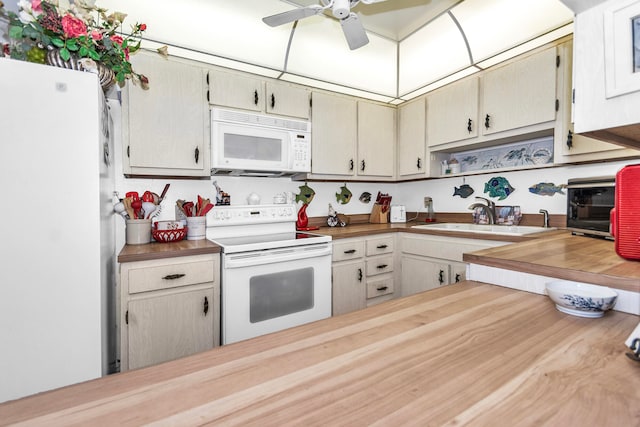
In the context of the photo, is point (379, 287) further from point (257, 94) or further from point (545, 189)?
point (257, 94)

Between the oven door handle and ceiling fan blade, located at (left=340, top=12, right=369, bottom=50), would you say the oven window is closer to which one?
the oven door handle

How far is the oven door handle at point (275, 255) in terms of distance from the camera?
1.87 m

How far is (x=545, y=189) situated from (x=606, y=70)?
1972 mm

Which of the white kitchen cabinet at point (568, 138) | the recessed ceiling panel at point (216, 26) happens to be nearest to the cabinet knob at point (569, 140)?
the white kitchen cabinet at point (568, 138)

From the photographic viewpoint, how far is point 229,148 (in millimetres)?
2260

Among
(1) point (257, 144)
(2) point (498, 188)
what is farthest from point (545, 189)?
(1) point (257, 144)

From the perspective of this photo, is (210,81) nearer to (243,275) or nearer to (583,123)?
(243,275)

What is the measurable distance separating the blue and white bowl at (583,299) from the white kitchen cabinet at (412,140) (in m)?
2.17

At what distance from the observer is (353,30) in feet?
6.09

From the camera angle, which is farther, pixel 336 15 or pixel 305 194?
pixel 305 194

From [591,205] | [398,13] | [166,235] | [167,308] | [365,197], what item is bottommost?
[167,308]

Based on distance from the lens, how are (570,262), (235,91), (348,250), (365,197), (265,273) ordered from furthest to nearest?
(365,197) < (348,250) < (235,91) < (265,273) < (570,262)

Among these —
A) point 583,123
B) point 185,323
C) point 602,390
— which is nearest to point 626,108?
point 583,123

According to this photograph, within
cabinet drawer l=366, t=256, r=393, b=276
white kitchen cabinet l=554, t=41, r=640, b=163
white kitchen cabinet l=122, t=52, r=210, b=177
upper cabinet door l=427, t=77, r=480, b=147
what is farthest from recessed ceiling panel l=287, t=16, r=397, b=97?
cabinet drawer l=366, t=256, r=393, b=276
